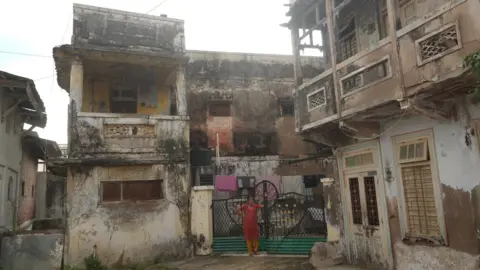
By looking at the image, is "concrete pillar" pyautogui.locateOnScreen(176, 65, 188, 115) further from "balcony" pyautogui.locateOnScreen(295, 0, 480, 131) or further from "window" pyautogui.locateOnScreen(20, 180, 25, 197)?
"window" pyautogui.locateOnScreen(20, 180, 25, 197)

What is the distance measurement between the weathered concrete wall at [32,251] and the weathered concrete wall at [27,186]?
17.9ft

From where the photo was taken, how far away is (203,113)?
65.7 feet

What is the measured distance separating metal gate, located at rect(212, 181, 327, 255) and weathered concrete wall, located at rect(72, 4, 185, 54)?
5.66 m

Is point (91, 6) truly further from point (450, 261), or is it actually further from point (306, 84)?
point (450, 261)

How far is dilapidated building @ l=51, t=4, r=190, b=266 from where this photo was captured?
38.6 feet

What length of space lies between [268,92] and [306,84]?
10595mm

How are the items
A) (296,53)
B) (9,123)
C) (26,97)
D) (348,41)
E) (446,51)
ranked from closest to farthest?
(446,51) < (296,53) < (348,41) < (26,97) < (9,123)

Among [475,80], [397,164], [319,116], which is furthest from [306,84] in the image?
[475,80]

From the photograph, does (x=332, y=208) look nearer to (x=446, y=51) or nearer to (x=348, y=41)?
(x=348, y=41)

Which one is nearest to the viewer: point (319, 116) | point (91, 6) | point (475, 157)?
point (475, 157)

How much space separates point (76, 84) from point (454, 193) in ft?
34.4

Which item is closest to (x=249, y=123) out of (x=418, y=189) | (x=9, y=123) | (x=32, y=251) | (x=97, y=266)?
(x=9, y=123)

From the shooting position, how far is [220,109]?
20.4 meters

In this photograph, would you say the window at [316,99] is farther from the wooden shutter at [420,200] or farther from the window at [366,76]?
the wooden shutter at [420,200]
